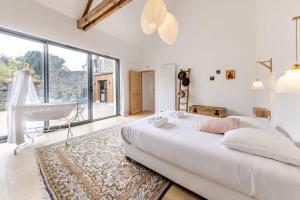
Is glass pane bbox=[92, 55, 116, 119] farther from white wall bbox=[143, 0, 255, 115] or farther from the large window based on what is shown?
white wall bbox=[143, 0, 255, 115]

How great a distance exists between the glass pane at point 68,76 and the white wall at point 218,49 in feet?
11.0

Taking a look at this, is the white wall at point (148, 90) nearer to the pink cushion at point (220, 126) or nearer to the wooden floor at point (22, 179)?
the wooden floor at point (22, 179)

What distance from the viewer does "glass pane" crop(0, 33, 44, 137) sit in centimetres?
303

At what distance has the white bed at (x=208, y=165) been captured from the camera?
1041mm

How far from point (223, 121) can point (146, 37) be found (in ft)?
17.2

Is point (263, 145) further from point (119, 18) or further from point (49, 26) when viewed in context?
point (119, 18)

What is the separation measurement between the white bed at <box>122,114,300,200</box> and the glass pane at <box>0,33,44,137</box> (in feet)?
9.83

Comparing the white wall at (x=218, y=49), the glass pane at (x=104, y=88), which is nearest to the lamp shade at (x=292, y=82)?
the white wall at (x=218, y=49)

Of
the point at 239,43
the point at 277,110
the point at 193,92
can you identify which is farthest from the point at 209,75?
the point at 277,110

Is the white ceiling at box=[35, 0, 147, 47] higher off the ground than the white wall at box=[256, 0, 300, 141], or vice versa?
the white ceiling at box=[35, 0, 147, 47]

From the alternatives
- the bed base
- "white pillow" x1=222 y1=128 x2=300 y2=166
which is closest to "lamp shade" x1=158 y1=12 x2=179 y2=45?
"white pillow" x1=222 y1=128 x2=300 y2=166

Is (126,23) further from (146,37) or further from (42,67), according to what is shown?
(42,67)

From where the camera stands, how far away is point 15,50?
3.16 m

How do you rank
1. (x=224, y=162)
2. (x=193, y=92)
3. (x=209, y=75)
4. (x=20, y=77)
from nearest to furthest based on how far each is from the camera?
(x=224, y=162) < (x=20, y=77) < (x=209, y=75) < (x=193, y=92)
